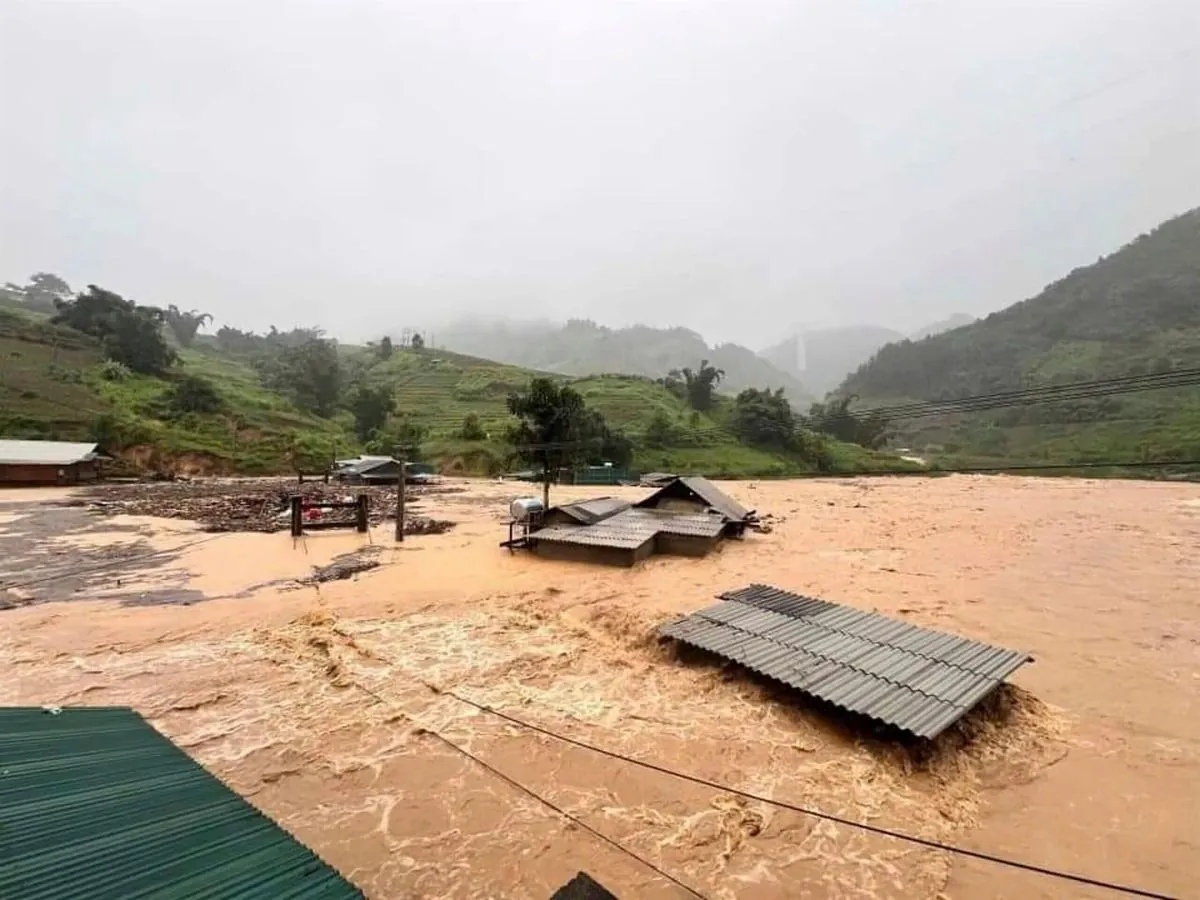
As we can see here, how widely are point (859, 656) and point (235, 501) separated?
34.0 m

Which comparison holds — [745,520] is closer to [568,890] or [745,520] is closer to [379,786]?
[379,786]

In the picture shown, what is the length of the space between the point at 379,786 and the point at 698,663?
6169mm

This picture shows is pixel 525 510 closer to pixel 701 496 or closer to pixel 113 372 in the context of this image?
pixel 701 496

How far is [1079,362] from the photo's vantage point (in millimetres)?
91062

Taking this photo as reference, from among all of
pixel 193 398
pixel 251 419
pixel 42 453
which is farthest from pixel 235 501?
pixel 193 398

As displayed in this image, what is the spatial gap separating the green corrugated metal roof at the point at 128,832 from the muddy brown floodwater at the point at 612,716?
244 cm

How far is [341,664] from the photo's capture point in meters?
11.3

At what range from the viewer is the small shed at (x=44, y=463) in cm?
3669

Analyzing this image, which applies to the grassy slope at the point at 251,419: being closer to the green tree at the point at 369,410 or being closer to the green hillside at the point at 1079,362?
the green tree at the point at 369,410

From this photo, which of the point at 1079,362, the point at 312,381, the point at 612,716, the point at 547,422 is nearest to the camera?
the point at 612,716

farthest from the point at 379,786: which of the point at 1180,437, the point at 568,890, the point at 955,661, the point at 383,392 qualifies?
the point at 1180,437

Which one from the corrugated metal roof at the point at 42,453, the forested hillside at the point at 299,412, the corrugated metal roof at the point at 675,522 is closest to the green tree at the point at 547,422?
the forested hillside at the point at 299,412

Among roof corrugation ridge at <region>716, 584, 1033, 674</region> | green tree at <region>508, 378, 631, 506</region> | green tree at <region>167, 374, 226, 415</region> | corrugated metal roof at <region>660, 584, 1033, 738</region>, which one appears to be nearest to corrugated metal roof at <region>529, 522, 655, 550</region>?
roof corrugation ridge at <region>716, 584, 1033, 674</region>

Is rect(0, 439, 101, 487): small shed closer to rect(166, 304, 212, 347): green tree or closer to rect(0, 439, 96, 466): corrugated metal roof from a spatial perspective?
rect(0, 439, 96, 466): corrugated metal roof
